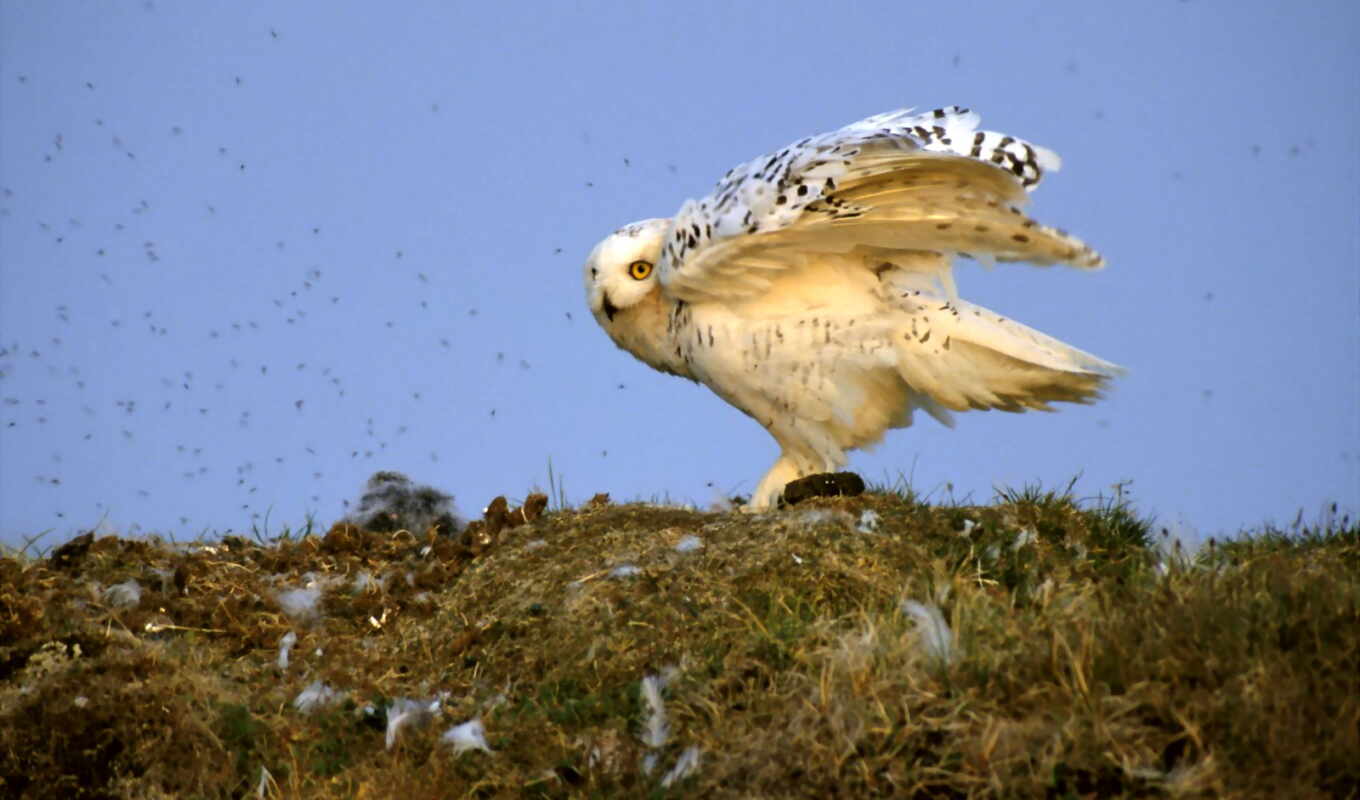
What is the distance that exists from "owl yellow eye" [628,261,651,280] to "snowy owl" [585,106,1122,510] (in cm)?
1

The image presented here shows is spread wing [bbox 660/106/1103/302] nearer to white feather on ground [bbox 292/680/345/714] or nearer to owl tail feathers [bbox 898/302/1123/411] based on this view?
owl tail feathers [bbox 898/302/1123/411]

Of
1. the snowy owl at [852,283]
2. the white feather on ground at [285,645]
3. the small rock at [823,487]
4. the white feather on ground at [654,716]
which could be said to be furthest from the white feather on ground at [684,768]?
the snowy owl at [852,283]

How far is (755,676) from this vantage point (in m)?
5.39

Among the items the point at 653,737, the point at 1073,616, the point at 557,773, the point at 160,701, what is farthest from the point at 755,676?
the point at 160,701

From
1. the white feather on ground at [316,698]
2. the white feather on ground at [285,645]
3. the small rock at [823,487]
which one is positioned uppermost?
the small rock at [823,487]

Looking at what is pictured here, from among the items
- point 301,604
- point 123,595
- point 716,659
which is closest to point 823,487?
point 716,659

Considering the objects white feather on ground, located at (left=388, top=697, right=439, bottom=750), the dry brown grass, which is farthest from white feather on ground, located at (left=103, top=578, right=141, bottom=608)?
white feather on ground, located at (left=388, top=697, right=439, bottom=750)

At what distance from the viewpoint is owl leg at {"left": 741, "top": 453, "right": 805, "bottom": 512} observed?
836 centimetres

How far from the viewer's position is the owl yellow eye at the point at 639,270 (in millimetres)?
8398

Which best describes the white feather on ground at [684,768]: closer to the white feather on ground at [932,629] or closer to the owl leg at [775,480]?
the white feather on ground at [932,629]

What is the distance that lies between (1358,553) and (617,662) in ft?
10.2

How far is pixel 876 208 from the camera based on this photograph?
24.5 feet

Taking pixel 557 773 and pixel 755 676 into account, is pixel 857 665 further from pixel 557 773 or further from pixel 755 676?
pixel 557 773

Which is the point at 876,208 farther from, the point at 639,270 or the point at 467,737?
the point at 467,737
